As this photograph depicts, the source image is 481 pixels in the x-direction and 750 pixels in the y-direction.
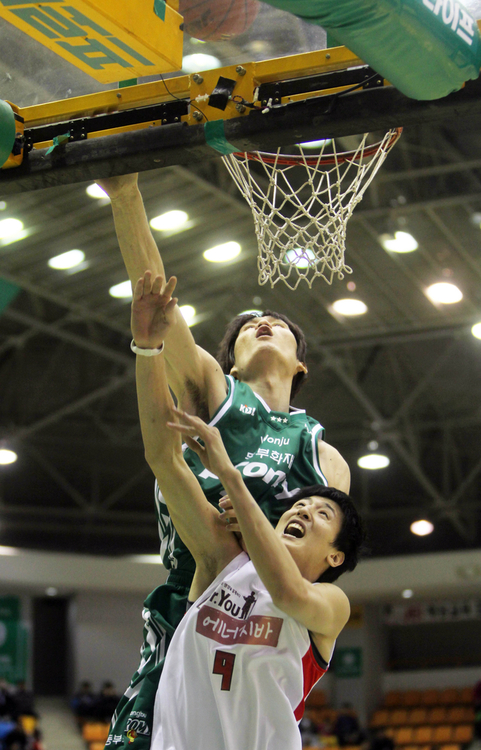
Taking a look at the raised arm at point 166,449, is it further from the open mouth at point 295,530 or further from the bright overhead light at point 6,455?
the bright overhead light at point 6,455

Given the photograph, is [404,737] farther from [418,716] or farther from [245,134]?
[245,134]

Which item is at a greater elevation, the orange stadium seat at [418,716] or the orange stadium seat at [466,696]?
the orange stadium seat at [466,696]

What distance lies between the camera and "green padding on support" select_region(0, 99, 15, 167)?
12.1ft

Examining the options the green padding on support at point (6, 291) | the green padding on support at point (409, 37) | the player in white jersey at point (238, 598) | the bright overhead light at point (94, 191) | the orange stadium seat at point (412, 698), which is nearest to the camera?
the green padding on support at point (409, 37)

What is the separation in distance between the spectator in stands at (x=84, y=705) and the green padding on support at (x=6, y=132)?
17.1 metres

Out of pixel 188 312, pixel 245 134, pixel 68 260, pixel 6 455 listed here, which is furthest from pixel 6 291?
pixel 245 134

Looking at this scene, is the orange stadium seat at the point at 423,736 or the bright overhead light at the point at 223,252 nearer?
the bright overhead light at the point at 223,252

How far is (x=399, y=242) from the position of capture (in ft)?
39.8

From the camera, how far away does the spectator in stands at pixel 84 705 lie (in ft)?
62.0

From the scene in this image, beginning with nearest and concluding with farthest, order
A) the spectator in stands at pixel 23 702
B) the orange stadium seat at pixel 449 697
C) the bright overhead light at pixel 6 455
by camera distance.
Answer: the bright overhead light at pixel 6 455, the spectator in stands at pixel 23 702, the orange stadium seat at pixel 449 697

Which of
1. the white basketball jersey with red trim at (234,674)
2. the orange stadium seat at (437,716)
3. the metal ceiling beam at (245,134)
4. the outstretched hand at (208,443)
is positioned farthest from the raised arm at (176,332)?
the orange stadium seat at (437,716)

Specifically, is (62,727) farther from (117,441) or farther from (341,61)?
(341,61)

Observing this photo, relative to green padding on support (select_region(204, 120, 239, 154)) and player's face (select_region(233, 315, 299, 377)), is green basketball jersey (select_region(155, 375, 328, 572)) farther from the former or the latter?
green padding on support (select_region(204, 120, 239, 154))

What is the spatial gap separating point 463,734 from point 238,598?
57.8 ft
